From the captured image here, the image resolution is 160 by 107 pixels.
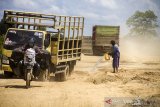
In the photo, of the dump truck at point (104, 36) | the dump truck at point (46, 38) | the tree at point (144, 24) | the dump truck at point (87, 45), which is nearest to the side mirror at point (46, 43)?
the dump truck at point (46, 38)

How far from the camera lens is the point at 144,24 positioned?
7131 centimetres

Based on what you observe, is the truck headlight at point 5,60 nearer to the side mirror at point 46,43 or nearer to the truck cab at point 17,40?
the truck cab at point 17,40

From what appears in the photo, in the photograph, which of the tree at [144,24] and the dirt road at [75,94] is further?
the tree at [144,24]

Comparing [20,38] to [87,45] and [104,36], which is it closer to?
[104,36]

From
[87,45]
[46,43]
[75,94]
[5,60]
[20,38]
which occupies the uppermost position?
[20,38]

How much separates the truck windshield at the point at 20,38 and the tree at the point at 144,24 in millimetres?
57678

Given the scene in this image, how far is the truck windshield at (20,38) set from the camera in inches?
559

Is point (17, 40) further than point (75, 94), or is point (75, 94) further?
point (17, 40)

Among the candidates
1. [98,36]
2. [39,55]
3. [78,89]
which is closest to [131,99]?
[78,89]

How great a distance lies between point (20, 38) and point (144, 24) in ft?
195

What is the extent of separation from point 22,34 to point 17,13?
1.15m

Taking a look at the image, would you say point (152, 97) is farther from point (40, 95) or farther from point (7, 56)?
point (7, 56)

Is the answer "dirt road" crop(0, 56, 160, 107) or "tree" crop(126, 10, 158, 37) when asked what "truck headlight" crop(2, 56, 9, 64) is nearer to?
"dirt road" crop(0, 56, 160, 107)

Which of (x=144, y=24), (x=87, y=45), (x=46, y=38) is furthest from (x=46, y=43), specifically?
(x=144, y=24)
